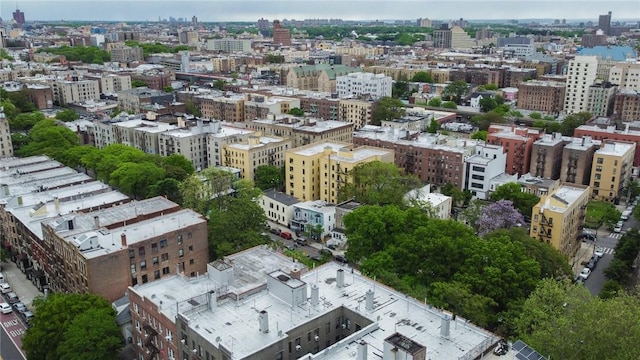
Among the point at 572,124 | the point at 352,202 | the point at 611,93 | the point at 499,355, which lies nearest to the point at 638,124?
the point at 572,124

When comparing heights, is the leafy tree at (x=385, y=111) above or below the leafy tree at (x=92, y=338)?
above

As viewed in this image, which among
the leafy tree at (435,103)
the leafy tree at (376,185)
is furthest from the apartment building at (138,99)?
the leafy tree at (376,185)

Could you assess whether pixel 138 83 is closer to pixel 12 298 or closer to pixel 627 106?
A: pixel 12 298

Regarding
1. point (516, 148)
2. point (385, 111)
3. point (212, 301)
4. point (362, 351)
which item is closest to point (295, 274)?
point (212, 301)

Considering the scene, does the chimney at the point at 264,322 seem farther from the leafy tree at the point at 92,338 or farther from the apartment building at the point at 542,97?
the apartment building at the point at 542,97

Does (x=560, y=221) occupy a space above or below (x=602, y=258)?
above

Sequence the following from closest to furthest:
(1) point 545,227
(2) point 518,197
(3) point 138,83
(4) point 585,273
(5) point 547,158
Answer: (1) point 545,227, (4) point 585,273, (2) point 518,197, (5) point 547,158, (3) point 138,83

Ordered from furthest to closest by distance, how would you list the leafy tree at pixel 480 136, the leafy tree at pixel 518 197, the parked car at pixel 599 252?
1. the leafy tree at pixel 480 136
2. the leafy tree at pixel 518 197
3. the parked car at pixel 599 252

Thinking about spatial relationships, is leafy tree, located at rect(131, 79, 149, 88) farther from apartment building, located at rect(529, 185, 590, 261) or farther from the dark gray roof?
apartment building, located at rect(529, 185, 590, 261)
